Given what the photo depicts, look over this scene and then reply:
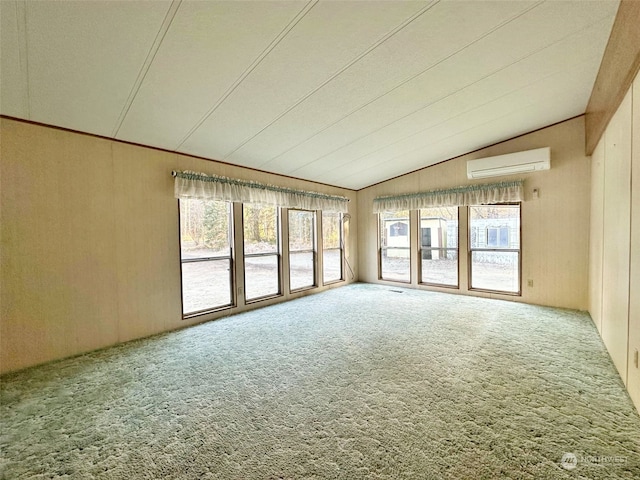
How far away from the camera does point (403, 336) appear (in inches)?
122

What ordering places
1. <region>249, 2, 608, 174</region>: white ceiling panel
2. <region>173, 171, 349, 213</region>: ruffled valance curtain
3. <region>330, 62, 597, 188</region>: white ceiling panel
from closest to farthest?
<region>249, 2, 608, 174</region>: white ceiling panel < <region>330, 62, 597, 188</region>: white ceiling panel < <region>173, 171, 349, 213</region>: ruffled valance curtain

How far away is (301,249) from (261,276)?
0.99 metres

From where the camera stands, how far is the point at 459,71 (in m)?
2.39

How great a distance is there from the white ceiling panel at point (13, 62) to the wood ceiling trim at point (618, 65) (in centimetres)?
352

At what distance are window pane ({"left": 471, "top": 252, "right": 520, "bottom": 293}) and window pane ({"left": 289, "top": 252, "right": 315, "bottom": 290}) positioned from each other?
9.87 ft

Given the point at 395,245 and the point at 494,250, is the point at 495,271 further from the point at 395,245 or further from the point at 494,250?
the point at 395,245

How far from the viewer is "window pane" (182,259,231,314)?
12.0 ft

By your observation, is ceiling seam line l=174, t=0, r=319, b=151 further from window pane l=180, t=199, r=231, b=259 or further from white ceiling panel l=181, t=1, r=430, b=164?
window pane l=180, t=199, r=231, b=259

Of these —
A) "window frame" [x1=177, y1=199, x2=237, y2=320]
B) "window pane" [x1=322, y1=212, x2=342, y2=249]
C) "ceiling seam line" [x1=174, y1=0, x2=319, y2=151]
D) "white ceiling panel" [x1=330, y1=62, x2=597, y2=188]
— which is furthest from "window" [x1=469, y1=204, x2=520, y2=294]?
"ceiling seam line" [x1=174, y1=0, x2=319, y2=151]

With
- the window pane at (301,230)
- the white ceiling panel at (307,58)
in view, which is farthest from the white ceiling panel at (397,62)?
the window pane at (301,230)

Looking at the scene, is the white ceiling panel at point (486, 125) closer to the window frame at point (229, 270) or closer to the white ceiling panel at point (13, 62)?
the window frame at point (229, 270)

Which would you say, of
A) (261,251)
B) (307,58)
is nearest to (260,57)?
(307,58)

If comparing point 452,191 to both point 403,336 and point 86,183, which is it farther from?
point 86,183

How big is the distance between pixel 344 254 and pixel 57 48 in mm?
5245
